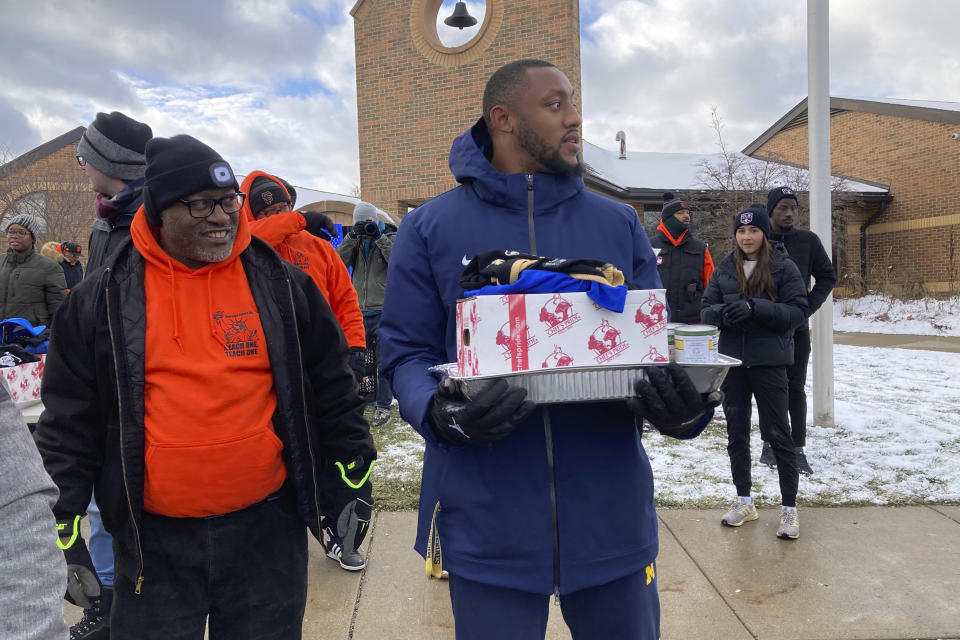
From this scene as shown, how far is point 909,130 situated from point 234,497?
25303 mm

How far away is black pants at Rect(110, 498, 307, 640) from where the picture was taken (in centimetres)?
190

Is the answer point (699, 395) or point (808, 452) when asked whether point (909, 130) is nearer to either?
point (808, 452)

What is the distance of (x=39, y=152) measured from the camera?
2377cm

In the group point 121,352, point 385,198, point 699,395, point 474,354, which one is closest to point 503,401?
point 474,354

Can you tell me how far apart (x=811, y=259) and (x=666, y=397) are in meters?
4.56

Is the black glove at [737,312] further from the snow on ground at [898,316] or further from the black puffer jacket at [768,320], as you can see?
the snow on ground at [898,316]

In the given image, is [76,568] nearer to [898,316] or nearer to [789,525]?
[789,525]

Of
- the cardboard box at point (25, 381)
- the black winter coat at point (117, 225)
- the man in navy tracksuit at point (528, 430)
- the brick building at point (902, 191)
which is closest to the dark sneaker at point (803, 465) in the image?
the man in navy tracksuit at point (528, 430)

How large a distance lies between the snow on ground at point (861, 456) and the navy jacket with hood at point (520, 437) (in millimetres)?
3331

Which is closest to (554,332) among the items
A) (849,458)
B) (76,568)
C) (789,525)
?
(76,568)

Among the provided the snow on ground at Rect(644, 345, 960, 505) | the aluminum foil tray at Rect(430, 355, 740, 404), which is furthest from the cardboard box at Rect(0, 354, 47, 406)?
the snow on ground at Rect(644, 345, 960, 505)

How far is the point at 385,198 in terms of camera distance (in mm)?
13406

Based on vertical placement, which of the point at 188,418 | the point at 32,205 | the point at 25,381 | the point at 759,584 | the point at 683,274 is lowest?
the point at 759,584

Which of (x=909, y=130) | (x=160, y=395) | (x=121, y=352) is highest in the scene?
(x=909, y=130)
